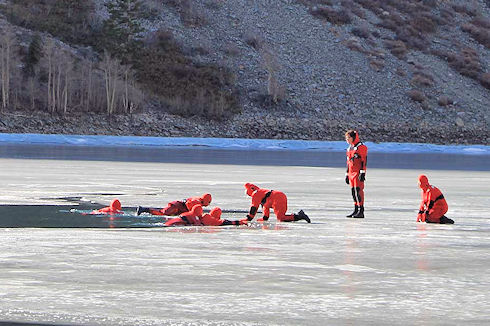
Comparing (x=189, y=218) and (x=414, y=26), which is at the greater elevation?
(x=414, y=26)

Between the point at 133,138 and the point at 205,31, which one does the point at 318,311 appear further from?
the point at 205,31

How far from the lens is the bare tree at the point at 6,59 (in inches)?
2233

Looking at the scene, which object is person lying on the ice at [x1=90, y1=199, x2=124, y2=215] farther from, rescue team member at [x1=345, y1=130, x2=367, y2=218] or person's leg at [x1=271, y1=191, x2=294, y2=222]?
rescue team member at [x1=345, y1=130, x2=367, y2=218]

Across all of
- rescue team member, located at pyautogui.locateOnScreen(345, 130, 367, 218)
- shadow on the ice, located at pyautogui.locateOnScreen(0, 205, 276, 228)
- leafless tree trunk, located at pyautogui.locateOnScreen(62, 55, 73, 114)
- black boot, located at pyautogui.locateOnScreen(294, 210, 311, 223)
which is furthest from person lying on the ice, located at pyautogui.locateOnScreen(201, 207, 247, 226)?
leafless tree trunk, located at pyautogui.locateOnScreen(62, 55, 73, 114)

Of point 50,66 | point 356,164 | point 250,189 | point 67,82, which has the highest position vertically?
point 50,66

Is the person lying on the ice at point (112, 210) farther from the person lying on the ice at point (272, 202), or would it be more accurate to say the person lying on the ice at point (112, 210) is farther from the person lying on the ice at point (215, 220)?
the person lying on the ice at point (272, 202)

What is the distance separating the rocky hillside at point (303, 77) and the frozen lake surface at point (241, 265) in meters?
40.6

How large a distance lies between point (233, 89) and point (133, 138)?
1484 centimetres

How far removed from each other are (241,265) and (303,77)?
194 ft

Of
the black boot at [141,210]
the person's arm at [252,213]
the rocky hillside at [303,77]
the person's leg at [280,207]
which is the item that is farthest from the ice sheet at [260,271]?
the rocky hillside at [303,77]

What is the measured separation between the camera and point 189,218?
44.2 feet

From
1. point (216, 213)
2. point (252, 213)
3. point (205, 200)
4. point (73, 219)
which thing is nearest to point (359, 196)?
point (252, 213)

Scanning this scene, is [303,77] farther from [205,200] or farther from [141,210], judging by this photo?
[205,200]

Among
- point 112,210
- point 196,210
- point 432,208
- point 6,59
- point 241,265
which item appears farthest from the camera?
point 6,59
